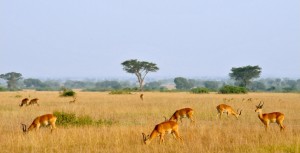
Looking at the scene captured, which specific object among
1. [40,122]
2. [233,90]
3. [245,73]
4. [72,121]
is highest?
[245,73]

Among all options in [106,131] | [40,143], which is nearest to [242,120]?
[106,131]

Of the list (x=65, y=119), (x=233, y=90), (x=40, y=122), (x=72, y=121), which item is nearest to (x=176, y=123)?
(x=40, y=122)

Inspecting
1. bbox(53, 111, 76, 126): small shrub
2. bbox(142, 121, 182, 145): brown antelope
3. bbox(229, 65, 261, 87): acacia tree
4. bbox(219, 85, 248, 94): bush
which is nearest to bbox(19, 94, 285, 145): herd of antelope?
bbox(142, 121, 182, 145): brown antelope

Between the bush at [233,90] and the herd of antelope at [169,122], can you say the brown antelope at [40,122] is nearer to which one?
the herd of antelope at [169,122]

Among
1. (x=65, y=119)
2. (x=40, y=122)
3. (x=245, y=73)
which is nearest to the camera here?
(x=40, y=122)

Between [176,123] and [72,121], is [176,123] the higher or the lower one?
the higher one

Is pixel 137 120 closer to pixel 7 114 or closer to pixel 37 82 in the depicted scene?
pixel 7 114

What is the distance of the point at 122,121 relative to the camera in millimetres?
18531

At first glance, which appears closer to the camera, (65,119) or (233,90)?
(65,119)

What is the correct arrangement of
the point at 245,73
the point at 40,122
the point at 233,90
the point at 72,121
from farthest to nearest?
the point at 245,73 → the point at 233,90 → the point at 72,121 → the point at 40,122

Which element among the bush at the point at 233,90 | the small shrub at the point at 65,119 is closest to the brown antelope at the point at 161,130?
the small shrub at the point at 65,119

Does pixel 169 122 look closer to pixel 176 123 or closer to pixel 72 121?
pixel 176 123

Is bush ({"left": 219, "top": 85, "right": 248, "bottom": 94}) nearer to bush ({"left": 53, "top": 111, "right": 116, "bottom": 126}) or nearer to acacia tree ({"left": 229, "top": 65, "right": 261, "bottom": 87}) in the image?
acacia tree ({"left": 229, "top": 65, "right": 261, "bottom": 87})

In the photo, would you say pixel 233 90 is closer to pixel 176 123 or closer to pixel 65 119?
pixel 65 119
